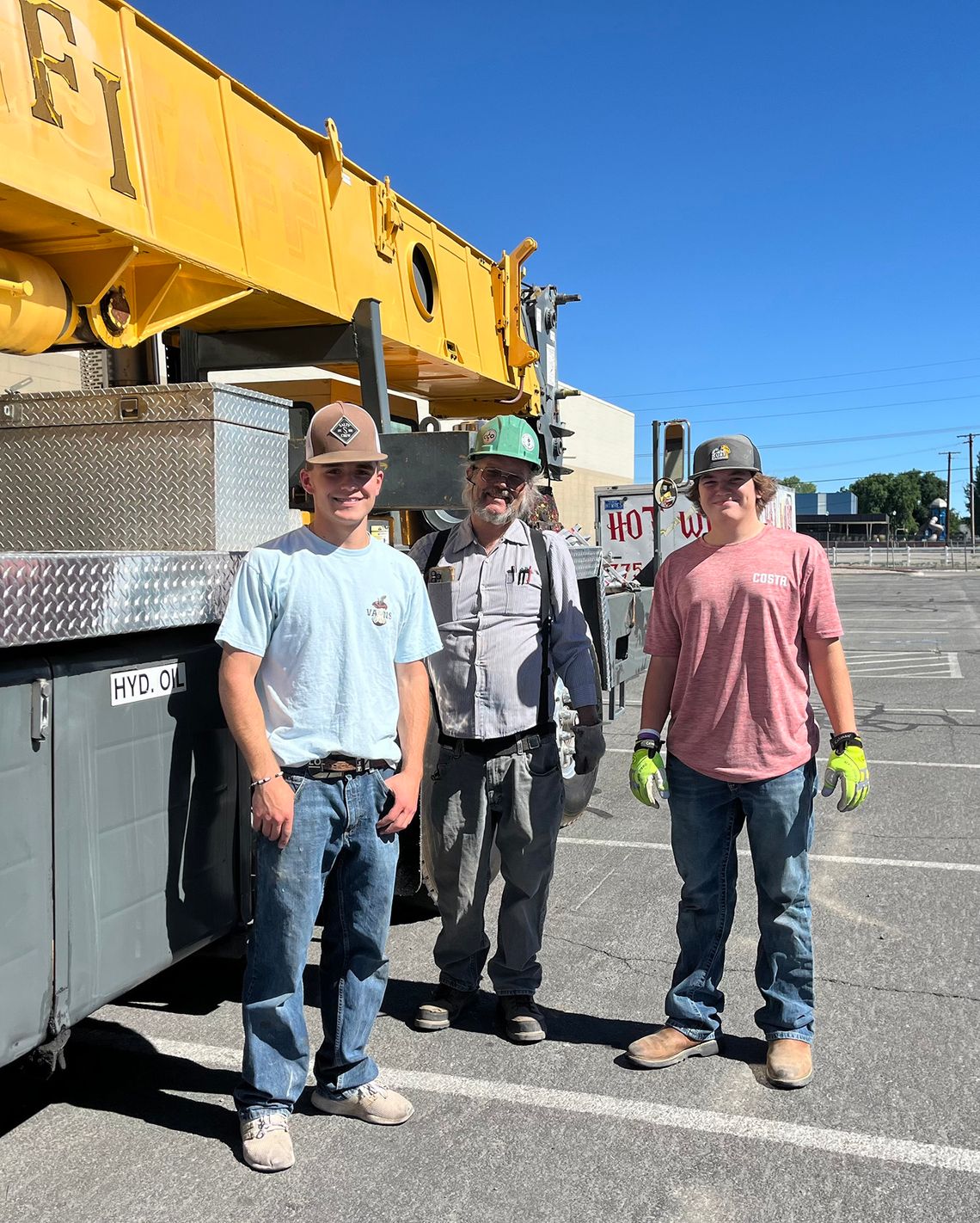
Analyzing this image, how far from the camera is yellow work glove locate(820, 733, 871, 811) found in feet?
11.7

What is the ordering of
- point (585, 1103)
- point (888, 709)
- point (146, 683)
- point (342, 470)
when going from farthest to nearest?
1. point (888, 709)
2. point (585, 1103)
3. point (342, 470)
4. point (146, 683)

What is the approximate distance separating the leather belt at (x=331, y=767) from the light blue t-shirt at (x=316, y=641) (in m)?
0.02

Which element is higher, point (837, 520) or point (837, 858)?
point (837, 520)

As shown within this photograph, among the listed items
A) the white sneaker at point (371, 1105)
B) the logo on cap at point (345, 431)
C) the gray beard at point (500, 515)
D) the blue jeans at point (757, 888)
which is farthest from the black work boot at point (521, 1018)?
the logo on cap at point (345, 431)

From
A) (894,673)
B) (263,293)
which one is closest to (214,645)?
(263,293)

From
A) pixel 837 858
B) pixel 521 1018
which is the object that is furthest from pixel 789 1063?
pixel 837 858

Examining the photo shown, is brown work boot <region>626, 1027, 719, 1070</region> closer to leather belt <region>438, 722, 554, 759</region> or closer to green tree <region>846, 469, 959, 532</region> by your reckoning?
leather belt <region>438, 722, 554, 759</region>

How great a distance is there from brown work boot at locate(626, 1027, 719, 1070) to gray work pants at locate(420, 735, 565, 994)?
0.45 m

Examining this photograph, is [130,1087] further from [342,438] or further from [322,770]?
[342,438]

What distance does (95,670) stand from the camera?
2816 mm

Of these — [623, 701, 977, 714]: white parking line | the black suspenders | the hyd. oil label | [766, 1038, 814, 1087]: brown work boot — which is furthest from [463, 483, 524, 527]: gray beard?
[623, 701, 977, 714]: white parking line

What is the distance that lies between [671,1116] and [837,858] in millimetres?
2933

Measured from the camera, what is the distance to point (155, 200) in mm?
3854

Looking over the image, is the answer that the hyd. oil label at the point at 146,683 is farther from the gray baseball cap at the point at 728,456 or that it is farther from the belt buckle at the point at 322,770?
the gray baseball cap at the point at 728,456
